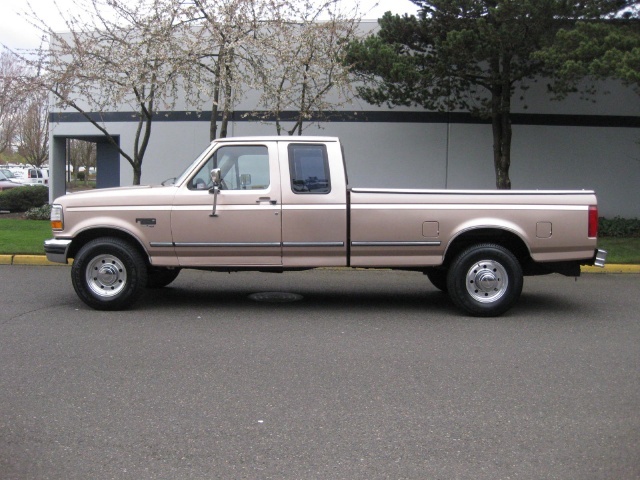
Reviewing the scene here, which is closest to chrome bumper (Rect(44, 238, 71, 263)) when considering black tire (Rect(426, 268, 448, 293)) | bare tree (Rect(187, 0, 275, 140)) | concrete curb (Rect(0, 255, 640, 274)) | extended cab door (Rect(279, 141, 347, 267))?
extended cab door (Rect(279, 141, 347, 267))

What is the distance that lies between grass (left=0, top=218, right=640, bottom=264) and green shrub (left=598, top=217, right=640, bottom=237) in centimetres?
60

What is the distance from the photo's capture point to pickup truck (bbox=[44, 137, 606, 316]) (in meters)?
8.70

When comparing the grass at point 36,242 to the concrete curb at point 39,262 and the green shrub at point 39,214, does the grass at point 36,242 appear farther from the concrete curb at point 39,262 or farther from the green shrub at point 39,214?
the green shrub at point 39,214

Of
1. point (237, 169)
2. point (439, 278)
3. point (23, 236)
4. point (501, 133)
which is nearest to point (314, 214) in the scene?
point (237, 169)

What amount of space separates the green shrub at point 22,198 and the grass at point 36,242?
3.54 m

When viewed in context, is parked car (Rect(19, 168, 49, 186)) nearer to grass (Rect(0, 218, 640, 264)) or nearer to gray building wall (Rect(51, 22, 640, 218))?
grass (Rect(0, 218, 640, 264))

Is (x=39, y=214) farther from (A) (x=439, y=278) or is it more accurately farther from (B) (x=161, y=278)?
(A) (x=439, y=278)

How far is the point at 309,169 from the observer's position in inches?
352

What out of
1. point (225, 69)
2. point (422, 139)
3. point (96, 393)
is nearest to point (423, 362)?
point (96, 393)

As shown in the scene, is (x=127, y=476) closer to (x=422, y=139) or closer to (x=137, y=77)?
(x=137, y=77)

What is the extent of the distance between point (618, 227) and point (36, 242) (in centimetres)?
1289

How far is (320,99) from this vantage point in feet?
53.9

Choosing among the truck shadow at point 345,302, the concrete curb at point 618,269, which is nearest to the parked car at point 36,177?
the truck shadow at point 345,302

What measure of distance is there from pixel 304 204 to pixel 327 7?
8.86 meters
